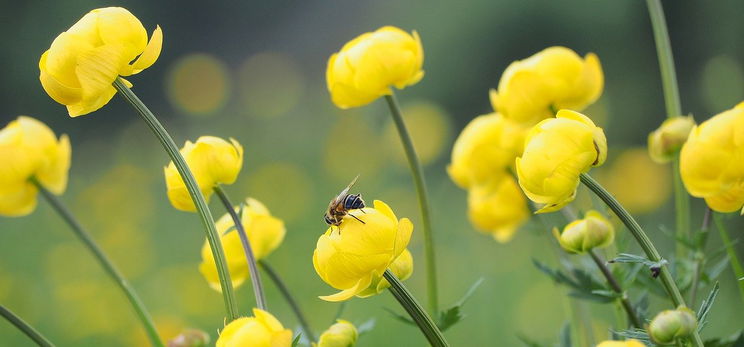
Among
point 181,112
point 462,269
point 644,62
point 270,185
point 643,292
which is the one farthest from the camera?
point 181,112

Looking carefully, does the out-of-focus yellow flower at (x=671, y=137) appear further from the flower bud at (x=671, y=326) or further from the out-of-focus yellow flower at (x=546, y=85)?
the flower bud at (x=671, y=326)

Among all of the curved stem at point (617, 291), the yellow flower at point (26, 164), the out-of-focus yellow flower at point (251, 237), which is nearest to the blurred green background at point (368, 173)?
the curved stem at point (617, 291)

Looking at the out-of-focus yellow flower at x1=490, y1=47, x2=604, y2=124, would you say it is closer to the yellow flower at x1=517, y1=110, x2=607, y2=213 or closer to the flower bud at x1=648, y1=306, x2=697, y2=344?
the yellow flower at x1=517, y1=110, x2=607, y2=213

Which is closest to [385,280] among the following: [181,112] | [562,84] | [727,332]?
[562,84]

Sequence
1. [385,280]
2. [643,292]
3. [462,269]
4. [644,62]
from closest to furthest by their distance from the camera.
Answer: [385,280] → [643,292] → [462,269] → [644,62]

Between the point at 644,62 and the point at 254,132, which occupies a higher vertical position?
the point at 254,132

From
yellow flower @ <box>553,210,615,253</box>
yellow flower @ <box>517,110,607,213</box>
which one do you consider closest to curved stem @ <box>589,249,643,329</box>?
yellow flower @ <box>553,210,615,253</box>

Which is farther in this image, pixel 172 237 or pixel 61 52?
pixel 172 237

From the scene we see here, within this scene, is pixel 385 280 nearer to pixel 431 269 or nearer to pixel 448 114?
pixel 431 269
